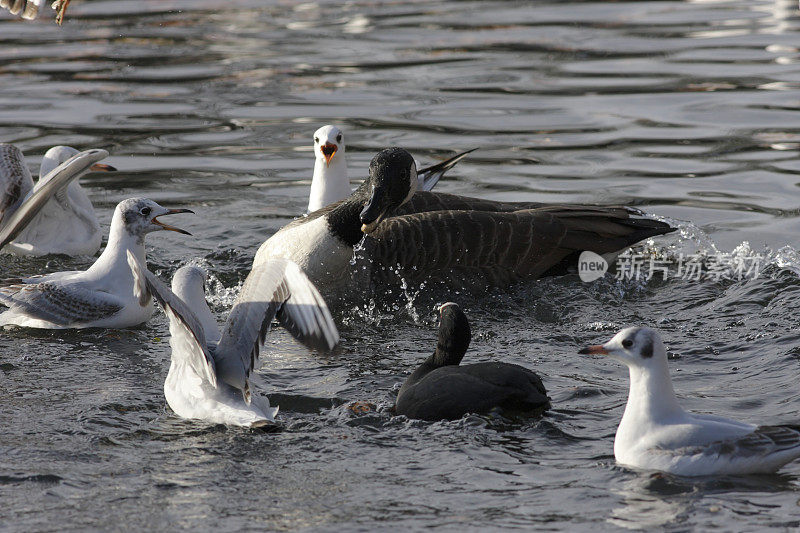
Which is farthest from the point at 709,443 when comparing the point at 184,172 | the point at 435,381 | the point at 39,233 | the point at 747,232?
the point at 184,172

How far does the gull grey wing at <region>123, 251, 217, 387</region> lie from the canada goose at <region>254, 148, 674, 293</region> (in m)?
2.22

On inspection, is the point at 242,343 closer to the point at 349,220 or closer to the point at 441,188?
the point at 349,220

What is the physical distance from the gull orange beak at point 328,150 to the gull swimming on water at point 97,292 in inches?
74.1

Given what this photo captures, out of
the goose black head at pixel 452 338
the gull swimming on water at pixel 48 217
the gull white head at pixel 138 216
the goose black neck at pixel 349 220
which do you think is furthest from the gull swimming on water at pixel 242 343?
the gull swimming on water at pixel 48 217

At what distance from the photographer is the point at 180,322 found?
6605mm

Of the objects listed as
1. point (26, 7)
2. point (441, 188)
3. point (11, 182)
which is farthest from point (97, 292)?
point (441, 188)

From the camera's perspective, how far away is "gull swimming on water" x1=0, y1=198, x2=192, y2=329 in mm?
8719

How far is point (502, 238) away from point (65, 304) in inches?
138

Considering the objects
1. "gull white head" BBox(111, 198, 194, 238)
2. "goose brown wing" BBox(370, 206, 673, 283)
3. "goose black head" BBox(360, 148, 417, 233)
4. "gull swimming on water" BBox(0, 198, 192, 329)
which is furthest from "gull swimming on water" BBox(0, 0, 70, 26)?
"goose brown wing" BBox(370, 206, 673, 283)

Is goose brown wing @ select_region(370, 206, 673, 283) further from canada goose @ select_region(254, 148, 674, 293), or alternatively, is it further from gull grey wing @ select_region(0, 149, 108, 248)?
gull grey wing @ select_region(0, 149, 108, 248)

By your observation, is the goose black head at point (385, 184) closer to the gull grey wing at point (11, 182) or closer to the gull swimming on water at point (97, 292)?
the gull swimming on water at point (97, 292)

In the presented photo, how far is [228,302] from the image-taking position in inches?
370

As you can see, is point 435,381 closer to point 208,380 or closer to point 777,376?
point 208,380

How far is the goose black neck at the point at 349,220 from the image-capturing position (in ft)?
29.8
